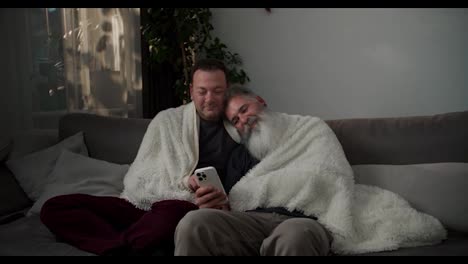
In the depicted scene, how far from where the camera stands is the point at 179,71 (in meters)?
3.65

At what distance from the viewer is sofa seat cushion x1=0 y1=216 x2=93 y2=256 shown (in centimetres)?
160

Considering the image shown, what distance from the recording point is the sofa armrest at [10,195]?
2.03 metres

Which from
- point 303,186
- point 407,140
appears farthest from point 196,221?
point 407,140

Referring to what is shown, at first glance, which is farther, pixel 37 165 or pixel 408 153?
pixel 37 165

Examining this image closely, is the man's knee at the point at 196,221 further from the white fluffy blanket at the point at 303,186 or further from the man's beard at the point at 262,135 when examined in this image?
the man's beard at the point at 262,135

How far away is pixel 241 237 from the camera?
152 centimetres

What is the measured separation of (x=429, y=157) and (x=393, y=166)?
0.58 feet

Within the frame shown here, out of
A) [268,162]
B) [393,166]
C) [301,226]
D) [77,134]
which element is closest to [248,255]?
[301,226]

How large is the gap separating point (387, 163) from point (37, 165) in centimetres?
158

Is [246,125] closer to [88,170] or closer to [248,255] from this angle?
[248,255]

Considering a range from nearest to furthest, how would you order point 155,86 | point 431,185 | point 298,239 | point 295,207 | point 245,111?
point 298,239, point 295,207, point 431,185, point 245,111, point 155,86

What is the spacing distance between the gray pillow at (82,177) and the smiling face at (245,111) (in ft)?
1.99

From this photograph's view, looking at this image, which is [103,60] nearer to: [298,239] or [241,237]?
[241,237]

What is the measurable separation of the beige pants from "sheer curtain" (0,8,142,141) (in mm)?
1985
